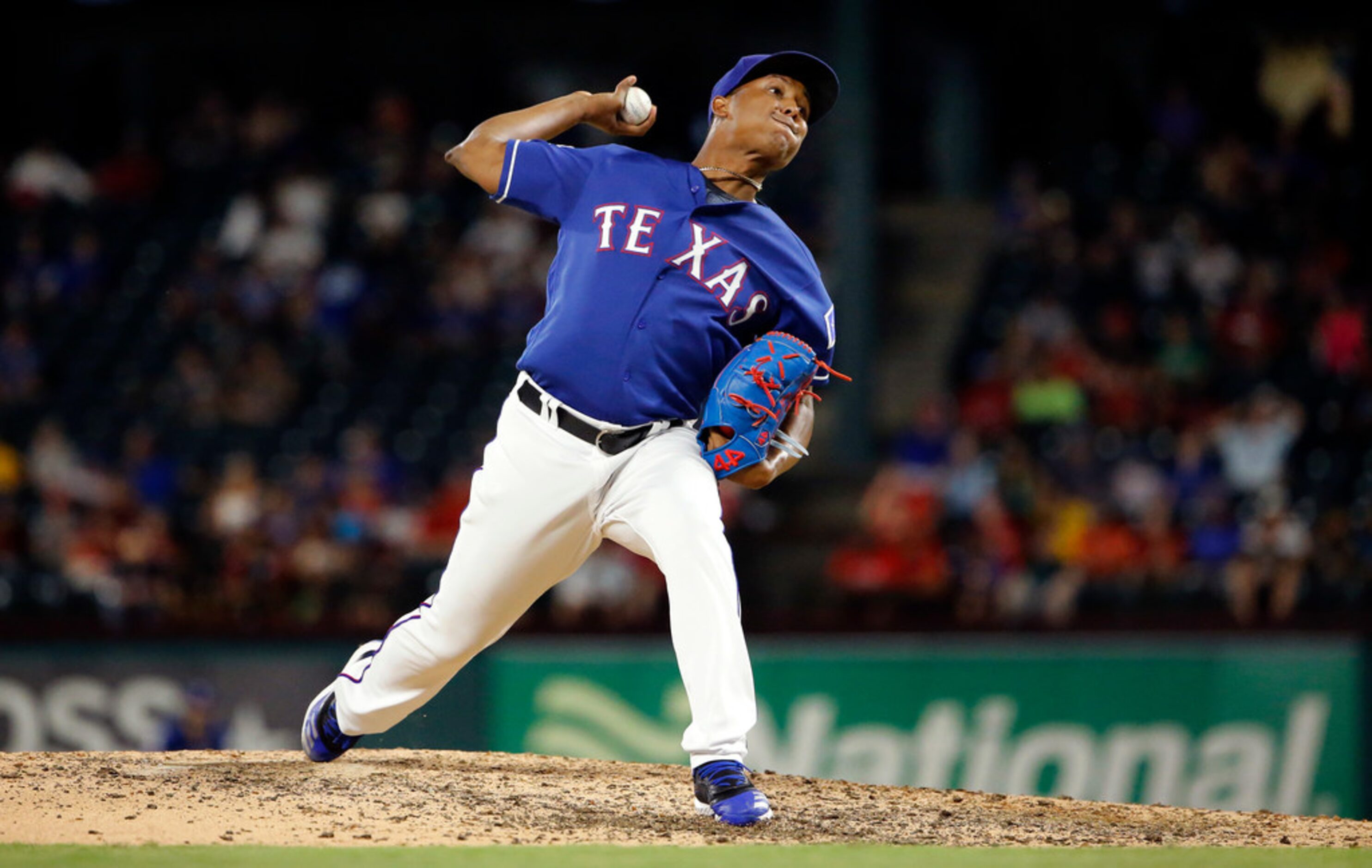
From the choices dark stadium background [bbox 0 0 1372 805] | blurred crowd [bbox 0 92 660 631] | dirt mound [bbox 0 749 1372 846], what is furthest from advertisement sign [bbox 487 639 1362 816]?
dirt mound [bbox 0 749 1372 846]

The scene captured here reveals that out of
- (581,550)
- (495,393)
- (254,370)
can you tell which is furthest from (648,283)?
(254,370)

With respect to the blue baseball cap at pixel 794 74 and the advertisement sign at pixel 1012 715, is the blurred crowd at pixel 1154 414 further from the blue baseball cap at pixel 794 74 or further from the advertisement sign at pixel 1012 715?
the blue baseball cap at pixel 794 74

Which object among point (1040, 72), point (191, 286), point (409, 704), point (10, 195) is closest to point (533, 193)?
point (409, 704)

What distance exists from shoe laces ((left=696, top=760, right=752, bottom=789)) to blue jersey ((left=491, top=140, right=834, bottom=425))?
0.81 m

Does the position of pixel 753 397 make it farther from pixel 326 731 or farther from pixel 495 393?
pixel 495 393

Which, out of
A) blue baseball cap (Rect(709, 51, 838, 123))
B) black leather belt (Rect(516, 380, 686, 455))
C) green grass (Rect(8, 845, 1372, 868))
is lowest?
green grass (Rect(8, 845, 1372, 868))

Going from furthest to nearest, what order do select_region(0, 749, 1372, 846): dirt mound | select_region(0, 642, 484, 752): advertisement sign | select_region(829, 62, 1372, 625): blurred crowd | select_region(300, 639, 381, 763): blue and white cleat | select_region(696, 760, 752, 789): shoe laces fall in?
select_region(829, 62, 1372, 625): blurred crowd, select_region(0, 642, 484, 752): advertisement sign, select_region(300, 639, 381, 763): blue and white cleat, select_region(696, 760, 752, 789): shoe laces, select_region(0, 749, 1372, 846): dirt mound

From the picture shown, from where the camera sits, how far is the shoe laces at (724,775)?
151 inches

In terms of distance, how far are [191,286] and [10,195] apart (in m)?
2.30

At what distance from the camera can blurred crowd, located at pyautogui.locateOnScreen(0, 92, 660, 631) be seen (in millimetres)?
9477

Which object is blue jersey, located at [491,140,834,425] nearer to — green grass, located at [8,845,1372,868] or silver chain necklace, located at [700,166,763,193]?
silver chain necklace, located at [700,166,763,193]

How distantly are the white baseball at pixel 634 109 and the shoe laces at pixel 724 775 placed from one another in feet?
5.10

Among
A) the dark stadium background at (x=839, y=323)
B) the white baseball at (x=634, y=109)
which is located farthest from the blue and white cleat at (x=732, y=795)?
the dark stadium background at (x=839, y=323)

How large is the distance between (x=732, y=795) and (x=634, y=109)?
1655mm
